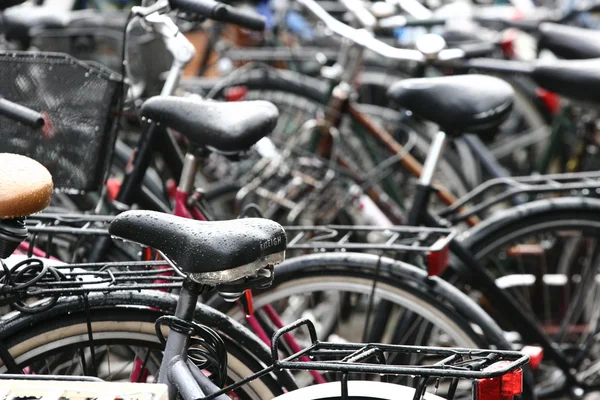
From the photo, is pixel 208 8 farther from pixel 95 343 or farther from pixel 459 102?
pixel 95 343

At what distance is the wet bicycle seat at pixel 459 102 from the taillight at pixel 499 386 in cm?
138

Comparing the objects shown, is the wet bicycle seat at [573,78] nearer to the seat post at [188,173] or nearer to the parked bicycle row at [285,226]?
the parked bicycle row at [285,226]

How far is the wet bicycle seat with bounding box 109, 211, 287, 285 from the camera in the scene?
2145mm

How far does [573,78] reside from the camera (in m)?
3.96

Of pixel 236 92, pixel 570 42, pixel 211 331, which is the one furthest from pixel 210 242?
pixel 236 92

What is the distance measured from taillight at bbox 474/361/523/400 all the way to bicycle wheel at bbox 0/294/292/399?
71 centimetres

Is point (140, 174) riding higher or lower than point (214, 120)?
lower

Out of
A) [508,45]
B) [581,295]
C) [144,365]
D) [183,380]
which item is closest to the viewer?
[183,380]

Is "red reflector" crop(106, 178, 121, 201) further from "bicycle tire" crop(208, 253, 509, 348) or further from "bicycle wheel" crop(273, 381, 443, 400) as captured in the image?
"bicycle wheel" crop(273, 381, 443, 400)

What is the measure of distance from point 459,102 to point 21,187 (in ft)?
5.53

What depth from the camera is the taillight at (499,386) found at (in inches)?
83.6

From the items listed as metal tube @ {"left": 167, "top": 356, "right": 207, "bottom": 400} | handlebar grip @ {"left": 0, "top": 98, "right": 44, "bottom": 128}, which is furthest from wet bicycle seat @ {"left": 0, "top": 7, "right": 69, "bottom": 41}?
metal tube @ {"left": 167, "top": 356, "right": 207, "bottom": 400}

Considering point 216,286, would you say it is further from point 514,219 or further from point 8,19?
point 8,19

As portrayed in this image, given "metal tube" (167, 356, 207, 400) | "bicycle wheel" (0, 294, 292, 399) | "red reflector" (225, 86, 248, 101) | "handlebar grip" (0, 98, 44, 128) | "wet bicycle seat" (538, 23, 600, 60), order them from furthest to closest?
"red reflector" (225, 86, 248, 101) < "wet bicycle seat" (538, 23, 600, 60) < "handlebar grip" (0, 98, 44, 128) < "bicycle wheel" (0, 294, 292, 399) < "metal tube" (167, 356, 207, 400)
